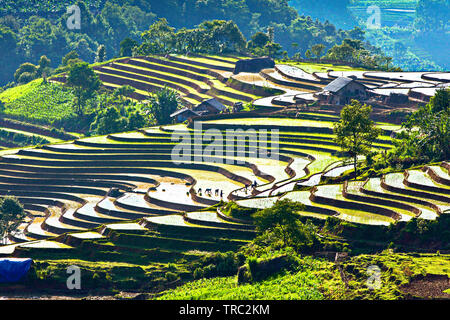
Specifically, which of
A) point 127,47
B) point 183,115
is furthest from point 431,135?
point 127,47

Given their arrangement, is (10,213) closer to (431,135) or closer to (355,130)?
(355,130)

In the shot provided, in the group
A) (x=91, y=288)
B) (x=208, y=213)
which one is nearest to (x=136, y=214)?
(x=208, y=213)

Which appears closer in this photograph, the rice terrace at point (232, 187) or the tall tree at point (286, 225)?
the rice terrace at point (232, 187)

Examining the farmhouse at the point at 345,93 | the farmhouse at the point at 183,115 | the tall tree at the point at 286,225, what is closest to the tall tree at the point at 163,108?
the farmhouse at the point at 183,115

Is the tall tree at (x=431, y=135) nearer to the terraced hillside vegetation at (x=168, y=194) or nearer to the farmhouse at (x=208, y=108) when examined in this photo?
the terraced hillside vegetation at (x=168, y=194)

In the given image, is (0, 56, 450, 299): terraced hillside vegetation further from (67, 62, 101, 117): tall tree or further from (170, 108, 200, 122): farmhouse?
(67, 62, 101, 117): tall tree

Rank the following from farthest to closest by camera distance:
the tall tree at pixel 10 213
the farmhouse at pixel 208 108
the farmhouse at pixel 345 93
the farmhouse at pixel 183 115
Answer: the farmhouse at pixel 183 115
the farmhouse at pixel 208 108
the farmhouse at pixel 345 93
the tall tree at pixel 10 213
